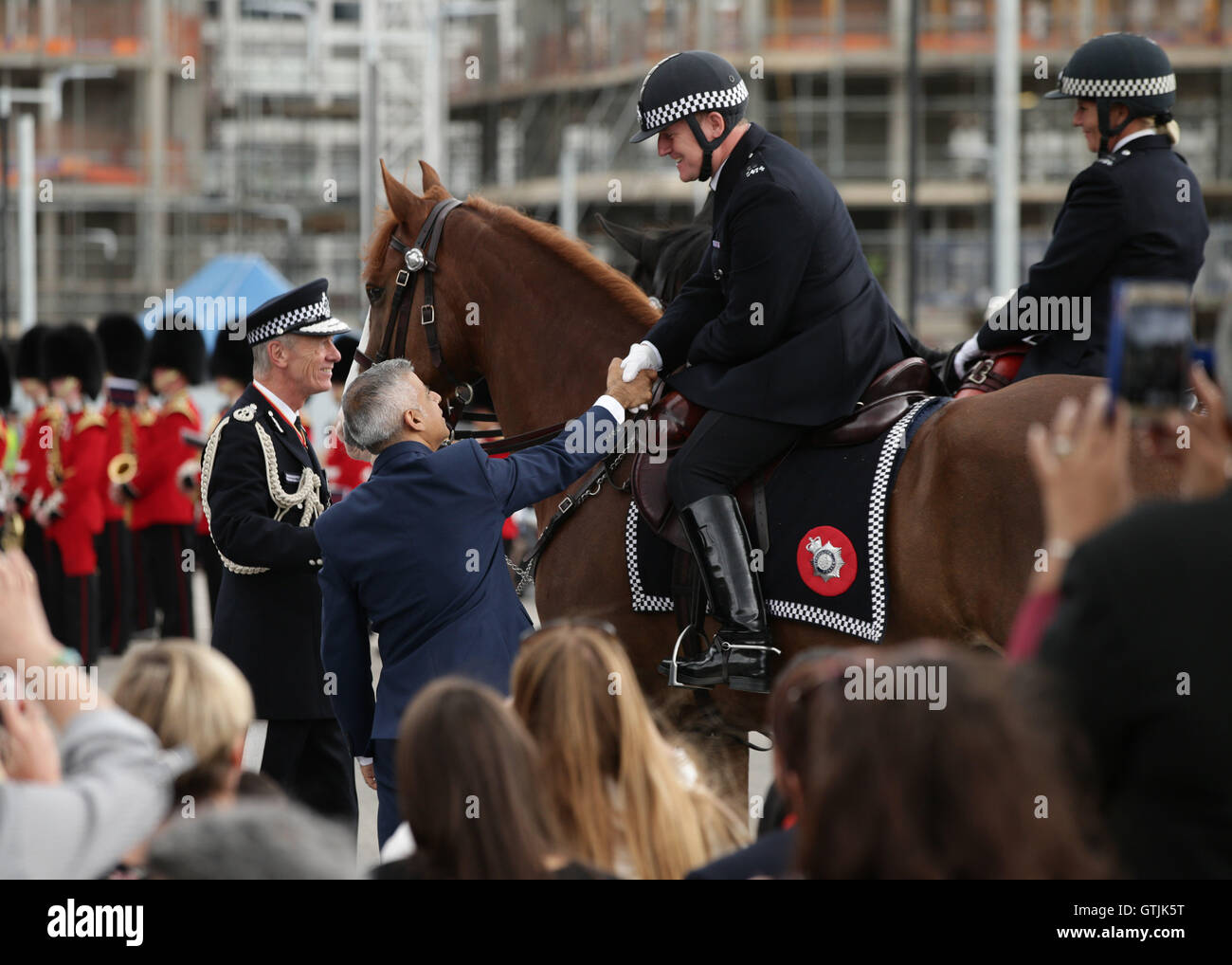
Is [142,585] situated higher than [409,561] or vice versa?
[409,561]

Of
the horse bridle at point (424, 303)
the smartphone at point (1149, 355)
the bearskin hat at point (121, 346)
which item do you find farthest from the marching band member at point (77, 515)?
the smartphone at point (1149, 355)

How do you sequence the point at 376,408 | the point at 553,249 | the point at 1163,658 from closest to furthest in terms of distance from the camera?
the point at 1163,658 < the point at 376,408 < the point at 553,249

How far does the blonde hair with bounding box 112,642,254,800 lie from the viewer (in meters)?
2.79

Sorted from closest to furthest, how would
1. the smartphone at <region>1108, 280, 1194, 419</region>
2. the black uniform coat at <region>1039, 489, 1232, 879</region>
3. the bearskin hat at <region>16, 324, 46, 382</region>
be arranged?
1. the black uniform coat at <region>1039, 489, 1232, 879</region>
2. the smartphone at <region>1108, 280, 1194, 419</region>
3. the bearskin hat at <region>16, 324, 46, 382</region>

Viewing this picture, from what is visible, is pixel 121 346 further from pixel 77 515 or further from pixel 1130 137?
pixel 1130 137

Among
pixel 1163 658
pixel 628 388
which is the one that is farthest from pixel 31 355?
pixel 1163 658

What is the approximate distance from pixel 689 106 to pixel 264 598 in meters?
2.14

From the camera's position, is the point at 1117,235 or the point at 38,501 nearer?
the point at 1117,235

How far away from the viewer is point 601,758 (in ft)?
9.84

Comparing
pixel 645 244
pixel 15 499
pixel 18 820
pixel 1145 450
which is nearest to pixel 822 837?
pixel 18 820

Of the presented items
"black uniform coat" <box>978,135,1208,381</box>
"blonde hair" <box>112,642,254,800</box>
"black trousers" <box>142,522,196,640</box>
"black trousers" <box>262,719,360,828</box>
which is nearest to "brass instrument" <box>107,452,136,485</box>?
"black trousers" <box>142,522,196,640</box>

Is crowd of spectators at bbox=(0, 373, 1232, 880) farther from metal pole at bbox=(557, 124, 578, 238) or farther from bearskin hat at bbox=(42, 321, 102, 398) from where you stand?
metal pole at bbox=(557, 124, 578, 238)

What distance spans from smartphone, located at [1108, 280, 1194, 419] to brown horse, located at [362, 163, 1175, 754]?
219 cm
